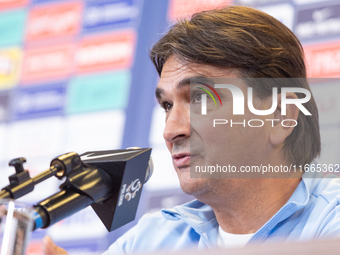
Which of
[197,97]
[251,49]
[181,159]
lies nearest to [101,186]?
[181,159]

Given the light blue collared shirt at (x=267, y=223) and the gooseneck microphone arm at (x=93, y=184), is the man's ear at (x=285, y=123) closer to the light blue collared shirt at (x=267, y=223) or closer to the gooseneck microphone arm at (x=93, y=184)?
the light blue collared shirt at (x=267, y=223)

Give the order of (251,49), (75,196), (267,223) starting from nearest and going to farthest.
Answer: (75,196) → (267,223) → (251,49)

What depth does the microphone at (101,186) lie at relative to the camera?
73 centimetres

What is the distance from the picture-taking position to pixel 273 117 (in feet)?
4.19

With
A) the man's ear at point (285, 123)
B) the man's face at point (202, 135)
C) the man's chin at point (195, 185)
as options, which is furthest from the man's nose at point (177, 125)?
the man's ear at point (285, 123)

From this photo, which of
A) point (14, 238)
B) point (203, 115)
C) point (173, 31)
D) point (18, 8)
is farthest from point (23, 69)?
point (14, 238)

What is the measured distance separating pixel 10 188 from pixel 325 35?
165cm

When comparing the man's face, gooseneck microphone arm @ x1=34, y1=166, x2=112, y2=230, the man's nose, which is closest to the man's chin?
the man's face

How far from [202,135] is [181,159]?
0.09 metres

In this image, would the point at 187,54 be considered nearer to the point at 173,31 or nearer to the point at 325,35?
the point at 173,31

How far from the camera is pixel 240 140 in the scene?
48.4 inches

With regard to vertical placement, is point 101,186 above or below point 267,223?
above

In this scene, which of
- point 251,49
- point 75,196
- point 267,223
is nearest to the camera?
point 75,196

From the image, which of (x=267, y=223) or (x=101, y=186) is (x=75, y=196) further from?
(x=267, y=223)
